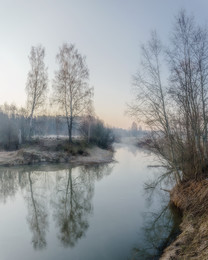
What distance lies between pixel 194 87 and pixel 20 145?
15488 millimetres

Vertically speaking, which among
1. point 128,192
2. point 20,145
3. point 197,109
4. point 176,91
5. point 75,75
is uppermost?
point 75,75

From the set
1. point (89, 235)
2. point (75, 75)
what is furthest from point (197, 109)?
point (75, 75)

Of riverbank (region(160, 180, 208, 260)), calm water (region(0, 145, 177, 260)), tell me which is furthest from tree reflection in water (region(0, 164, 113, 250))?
riverbank (region(160, 180, 208, 260))

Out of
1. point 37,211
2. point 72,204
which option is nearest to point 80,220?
point 72,204

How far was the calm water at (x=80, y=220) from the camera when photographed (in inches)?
154

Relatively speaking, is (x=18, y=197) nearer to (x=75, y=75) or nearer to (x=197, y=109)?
(x=197, y=109)

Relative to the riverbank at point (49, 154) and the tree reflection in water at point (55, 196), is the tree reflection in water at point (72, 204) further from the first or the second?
the riverbank at point (49, 154)

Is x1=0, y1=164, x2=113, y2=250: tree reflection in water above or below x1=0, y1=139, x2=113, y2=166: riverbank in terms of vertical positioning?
below

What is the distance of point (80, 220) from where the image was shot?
5.36 metres

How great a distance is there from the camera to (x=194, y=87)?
268 inches

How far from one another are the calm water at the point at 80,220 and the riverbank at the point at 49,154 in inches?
182

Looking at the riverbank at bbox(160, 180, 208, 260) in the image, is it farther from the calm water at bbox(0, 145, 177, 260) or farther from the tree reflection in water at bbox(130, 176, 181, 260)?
the calm water at bbox(0, 145, 177, 260)

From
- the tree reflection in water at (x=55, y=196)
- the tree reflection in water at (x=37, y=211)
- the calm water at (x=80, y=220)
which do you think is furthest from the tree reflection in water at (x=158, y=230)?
the tree reflection in water at (x=37, y=211)

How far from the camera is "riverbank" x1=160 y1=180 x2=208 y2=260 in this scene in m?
3.14
